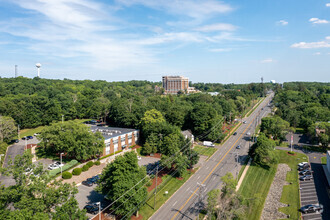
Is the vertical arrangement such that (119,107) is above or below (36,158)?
above

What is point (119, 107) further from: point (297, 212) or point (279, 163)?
point (297, 212)

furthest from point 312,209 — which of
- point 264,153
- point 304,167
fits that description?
point 304,167

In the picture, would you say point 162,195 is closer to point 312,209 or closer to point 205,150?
point 312,209

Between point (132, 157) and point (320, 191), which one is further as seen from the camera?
point (320, 191)

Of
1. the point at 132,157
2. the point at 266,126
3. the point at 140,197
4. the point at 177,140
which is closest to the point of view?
the point at 140,197

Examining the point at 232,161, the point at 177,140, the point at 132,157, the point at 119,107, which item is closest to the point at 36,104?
the point at 119,107

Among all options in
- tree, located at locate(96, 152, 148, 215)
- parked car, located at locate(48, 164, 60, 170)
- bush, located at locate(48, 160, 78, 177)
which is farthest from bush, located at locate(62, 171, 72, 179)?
tree, located at locate(96, 152, 148, 215)
